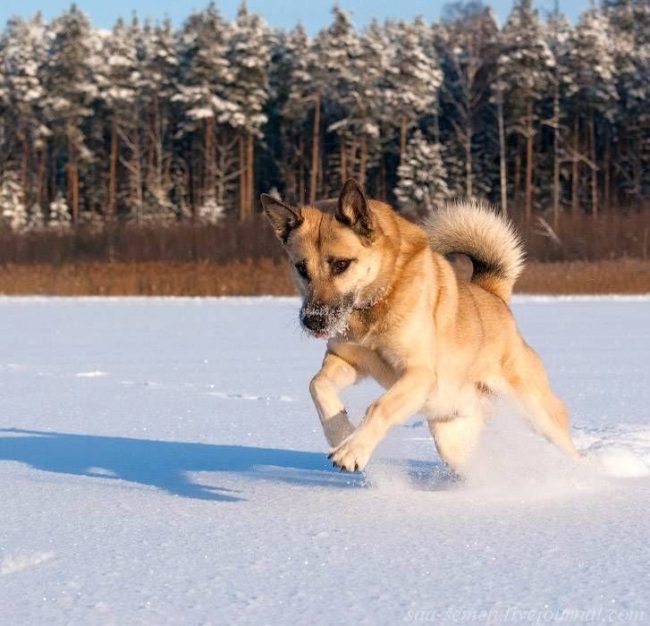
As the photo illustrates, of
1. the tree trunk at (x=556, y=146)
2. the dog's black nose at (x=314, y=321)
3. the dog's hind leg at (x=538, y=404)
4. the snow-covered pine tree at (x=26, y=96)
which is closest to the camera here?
the dog's black nose at (x=314, y=321)

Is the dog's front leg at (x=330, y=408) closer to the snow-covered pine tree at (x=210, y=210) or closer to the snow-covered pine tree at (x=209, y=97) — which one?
the snow-covered pine tree at (x=210, y=210)

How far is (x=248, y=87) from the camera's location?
158ft

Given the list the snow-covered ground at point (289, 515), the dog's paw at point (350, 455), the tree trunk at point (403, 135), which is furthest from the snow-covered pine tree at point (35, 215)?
the dog's paw at point (350, 455)

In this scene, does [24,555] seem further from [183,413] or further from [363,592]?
[183,413]

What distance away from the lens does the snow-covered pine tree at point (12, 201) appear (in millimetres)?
47984

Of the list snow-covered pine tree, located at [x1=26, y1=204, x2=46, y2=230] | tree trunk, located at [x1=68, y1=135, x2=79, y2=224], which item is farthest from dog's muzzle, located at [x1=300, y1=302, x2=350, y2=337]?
tree trunk, located at [x1=68, y1=135, x2=79, y2=224]

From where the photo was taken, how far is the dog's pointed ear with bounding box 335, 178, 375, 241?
4641 mm

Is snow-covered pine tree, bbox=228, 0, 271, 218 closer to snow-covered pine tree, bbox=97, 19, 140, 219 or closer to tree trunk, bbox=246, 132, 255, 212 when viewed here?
tree trunk, bbox=246, 132, 255, 212

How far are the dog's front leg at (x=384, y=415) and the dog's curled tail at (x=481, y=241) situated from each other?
1288 mm

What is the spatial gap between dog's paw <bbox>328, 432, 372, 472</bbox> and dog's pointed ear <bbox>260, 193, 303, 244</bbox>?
3.74ft

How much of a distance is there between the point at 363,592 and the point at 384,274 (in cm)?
194

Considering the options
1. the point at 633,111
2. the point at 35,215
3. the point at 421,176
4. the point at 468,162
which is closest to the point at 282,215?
the point at 468,162

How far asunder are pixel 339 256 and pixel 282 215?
0.36 m

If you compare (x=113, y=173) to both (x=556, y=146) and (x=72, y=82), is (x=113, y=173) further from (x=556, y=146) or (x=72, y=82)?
(x=556, y=146)
